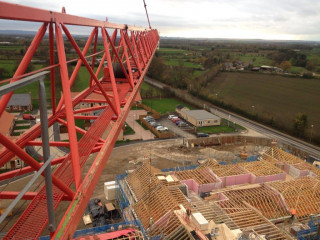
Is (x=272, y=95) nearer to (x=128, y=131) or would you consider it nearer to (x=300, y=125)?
(x=300, y=125)

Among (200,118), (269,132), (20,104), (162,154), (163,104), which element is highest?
(20,104)

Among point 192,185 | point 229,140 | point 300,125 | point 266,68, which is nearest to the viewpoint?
point 192,185

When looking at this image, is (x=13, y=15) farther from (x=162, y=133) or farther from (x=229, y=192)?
(x=162, y=133)

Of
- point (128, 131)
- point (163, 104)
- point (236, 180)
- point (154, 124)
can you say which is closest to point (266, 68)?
point (163, 104)

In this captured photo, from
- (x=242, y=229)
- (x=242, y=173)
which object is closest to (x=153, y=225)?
(x=242, y=229)

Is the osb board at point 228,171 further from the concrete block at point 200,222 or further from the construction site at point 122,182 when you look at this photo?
the concrete block at point 200,222

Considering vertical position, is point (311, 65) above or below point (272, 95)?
above

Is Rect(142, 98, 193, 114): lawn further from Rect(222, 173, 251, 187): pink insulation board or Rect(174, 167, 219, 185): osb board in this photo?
Rect(222, 173, 251, 187): pink insulation board
